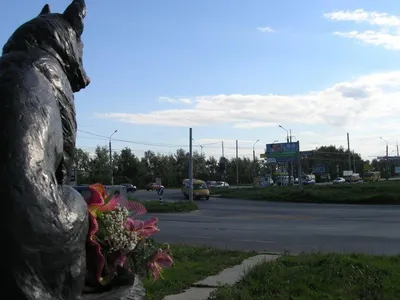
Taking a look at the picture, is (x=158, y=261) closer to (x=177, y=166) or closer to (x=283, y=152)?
(x=283, y=152)

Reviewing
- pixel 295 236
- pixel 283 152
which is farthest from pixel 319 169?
pixel 295 236

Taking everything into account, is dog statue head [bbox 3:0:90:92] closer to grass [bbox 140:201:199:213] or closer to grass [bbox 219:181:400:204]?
grass [bbox 140:201:199:213]

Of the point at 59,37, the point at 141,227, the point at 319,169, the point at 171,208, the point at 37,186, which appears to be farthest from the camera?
the point at 319,169

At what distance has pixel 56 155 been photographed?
1.74 meters

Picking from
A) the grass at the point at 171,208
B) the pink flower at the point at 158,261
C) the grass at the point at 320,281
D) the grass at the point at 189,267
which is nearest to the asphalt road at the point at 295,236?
the grass at the point at 189,267

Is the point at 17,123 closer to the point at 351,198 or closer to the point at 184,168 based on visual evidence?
the point at 351,198

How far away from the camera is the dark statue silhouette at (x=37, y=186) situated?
1.50 m

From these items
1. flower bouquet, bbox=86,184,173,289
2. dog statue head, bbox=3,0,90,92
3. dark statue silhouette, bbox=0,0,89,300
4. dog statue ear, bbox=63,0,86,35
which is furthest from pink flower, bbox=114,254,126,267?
dog statue ear, bbox=63,0,86,35

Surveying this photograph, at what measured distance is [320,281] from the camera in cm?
681

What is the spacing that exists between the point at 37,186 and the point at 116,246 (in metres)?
0.65

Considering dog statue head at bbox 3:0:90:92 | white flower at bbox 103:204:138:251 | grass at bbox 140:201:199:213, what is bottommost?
grass at bbox 140:201:199:213

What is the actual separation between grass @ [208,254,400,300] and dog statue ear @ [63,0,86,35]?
4.74 metres

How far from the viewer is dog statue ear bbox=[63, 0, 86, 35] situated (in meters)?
2.12

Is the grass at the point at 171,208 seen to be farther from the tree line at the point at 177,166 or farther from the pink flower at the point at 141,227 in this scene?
the tree line at the point at 177,166
